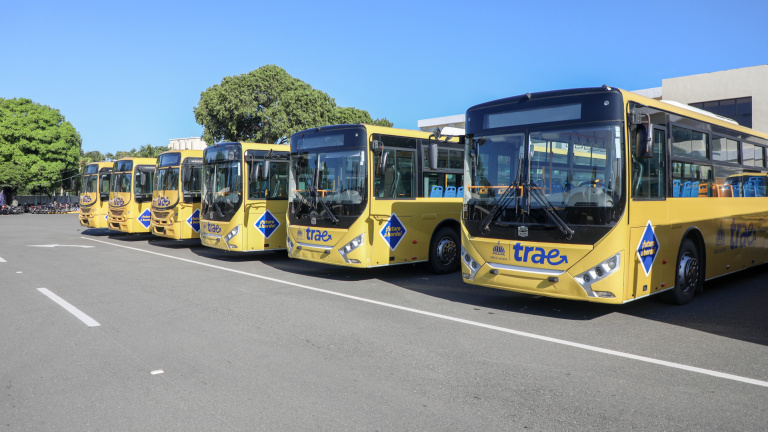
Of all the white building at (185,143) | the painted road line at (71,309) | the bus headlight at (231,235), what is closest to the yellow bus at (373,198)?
the bus headlight at (231,235)

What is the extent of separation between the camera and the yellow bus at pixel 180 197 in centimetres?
1680

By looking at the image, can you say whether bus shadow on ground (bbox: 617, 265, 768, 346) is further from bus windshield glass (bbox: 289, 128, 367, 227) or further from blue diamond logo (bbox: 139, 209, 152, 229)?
blue diamond logo (bbox: 139, 209, 152, 229)

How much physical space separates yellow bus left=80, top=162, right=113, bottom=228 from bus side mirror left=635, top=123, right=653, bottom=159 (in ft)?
68.2

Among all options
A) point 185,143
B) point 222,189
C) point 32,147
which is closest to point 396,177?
point 222,189

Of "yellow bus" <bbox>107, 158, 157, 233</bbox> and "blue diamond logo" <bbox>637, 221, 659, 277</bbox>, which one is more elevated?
"yellow bus" <bbox>107, 158, 157, 233</bbox>

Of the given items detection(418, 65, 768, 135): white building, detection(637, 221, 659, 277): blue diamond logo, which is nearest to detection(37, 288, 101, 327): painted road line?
detection(637, 221, 659, 277): blue diamond logo

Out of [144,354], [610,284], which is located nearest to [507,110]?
[610,284]

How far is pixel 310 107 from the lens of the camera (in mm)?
38031

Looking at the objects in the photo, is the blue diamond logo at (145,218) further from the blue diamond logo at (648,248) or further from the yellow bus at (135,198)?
the blue diamond logo at (648,248)

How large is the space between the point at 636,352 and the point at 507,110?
358cm

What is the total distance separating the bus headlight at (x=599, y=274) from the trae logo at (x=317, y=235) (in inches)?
201

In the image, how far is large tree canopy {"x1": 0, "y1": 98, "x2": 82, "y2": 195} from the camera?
50625 millimetres

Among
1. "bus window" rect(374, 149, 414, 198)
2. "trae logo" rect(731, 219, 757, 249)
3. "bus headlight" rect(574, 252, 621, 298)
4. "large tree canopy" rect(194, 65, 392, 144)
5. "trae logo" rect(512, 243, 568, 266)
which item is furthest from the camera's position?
"large tree canopy" rect(194, 65, 392, 144)

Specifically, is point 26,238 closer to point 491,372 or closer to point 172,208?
point 172,208
